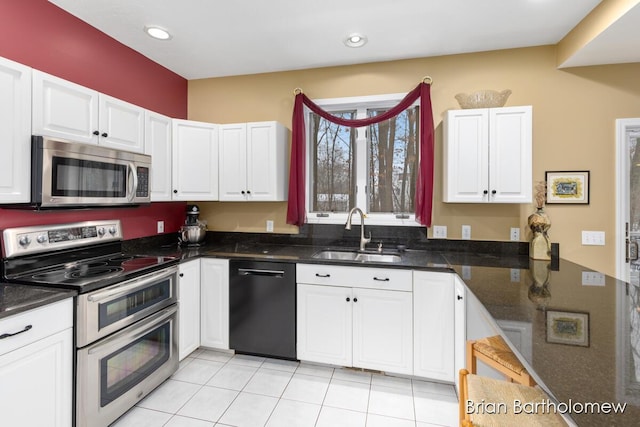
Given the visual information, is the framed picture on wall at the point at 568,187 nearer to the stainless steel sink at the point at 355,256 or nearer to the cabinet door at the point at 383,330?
the stainless steel sink at the point at 355,256

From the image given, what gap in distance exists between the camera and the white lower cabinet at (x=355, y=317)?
2287 millimetres

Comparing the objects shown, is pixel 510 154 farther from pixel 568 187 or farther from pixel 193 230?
pixel 193 230

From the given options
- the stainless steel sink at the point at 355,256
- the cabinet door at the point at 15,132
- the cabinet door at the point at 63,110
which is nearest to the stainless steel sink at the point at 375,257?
the stainless steel sink at the point at 355,256

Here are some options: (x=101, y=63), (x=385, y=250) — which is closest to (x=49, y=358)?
(x=101, y=63)

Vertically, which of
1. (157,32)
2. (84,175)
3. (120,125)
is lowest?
(84,175)

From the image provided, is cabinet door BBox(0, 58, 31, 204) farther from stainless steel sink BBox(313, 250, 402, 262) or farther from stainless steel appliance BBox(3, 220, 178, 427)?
stainless steel sink BBox(313, 250, 402, 262)

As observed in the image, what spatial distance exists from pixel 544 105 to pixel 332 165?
1.86m

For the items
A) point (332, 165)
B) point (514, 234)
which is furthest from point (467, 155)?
point (332, 165)

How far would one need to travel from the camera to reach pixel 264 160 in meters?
2.90

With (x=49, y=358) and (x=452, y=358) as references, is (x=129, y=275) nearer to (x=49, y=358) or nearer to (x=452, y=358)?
(x=49, y=358)

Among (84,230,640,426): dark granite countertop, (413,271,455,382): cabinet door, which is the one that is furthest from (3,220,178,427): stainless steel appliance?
(413,271,455,382): cabinet door

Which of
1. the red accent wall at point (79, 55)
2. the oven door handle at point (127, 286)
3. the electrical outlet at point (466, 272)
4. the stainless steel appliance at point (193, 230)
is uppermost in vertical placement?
the red accent wall at point (79, 55)

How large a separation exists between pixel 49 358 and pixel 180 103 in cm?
260

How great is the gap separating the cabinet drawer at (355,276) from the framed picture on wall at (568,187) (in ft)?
4.71
